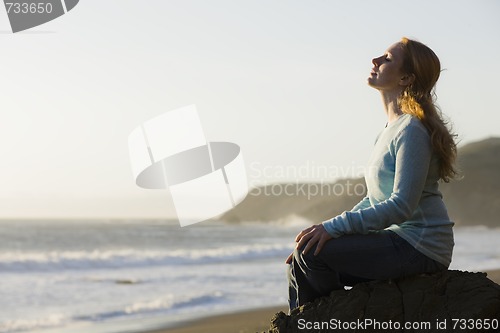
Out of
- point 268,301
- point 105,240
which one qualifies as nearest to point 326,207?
point 105,240

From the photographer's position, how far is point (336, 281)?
298 cm

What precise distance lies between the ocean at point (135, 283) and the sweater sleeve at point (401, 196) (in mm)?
5077

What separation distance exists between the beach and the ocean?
0.31m

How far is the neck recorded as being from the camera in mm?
3063

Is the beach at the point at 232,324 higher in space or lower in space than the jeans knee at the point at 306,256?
lower

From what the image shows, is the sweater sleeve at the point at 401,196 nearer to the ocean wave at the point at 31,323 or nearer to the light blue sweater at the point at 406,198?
the light blue sweater at the point at 406,198

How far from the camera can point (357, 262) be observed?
2.87 m

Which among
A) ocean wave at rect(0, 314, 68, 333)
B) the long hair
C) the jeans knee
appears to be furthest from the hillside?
the jeans knee

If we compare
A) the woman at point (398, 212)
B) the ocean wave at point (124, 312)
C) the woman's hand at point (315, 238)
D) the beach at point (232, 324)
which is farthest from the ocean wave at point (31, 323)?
the woman's hand at point (315, 238)

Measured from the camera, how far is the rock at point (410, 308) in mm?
2852

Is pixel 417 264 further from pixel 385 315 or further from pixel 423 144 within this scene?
pixel 423 144

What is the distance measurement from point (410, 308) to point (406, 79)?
955 mm

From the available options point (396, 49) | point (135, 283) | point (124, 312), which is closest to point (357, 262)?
point (396, 49)

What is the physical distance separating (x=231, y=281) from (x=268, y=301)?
3037mm
